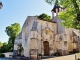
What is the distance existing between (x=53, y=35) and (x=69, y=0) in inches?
725

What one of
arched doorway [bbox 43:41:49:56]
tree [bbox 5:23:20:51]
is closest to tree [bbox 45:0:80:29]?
arched doorway [bbox 43:41:49:56]

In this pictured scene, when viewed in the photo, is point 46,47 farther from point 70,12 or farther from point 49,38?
point 70,12

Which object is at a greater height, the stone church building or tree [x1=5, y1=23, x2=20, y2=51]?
tree [x1=5, y1=23, x2=20, y2=51]

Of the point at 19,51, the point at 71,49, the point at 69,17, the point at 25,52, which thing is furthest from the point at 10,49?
the point at 69,17

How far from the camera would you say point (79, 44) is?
33188 millimetres

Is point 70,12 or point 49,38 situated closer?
point 70,12

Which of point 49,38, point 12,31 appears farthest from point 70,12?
point 12,31

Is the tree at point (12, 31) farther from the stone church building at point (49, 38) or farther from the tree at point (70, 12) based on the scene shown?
the tree at point (70, 12)

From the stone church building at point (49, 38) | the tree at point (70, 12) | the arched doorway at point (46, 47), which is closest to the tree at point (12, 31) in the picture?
the stone church building at point (49, 38)

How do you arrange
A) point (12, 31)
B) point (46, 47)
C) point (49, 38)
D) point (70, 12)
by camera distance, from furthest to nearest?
point (12, 31)
point (49, 38)
point (46, 47)
point (70, 12)

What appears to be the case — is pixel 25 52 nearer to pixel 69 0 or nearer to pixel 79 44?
pixel 79 44

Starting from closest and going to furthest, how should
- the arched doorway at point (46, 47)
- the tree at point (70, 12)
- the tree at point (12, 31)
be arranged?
the tree at point (70, 12) → the arched doorway at point (46, 47) → the tree at point (12, 31)

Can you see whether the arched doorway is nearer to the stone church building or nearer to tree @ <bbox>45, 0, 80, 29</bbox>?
the stone church building

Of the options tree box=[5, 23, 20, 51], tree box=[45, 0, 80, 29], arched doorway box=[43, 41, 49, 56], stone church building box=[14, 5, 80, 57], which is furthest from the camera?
tree box=[5, 23, 20, 51]
